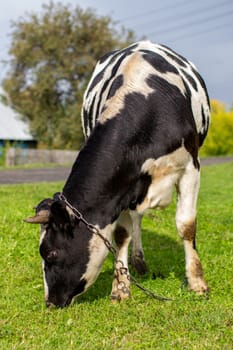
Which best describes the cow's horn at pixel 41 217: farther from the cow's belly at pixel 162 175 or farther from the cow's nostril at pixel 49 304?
the cow's belly at pixel 162 175

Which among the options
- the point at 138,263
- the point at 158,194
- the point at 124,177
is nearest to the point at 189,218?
the point at 158,194

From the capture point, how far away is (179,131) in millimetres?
5184

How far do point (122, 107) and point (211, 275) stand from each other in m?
2.11

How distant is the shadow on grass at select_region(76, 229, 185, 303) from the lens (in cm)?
568

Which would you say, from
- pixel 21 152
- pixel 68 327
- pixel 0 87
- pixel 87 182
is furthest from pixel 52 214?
pixel 0 87

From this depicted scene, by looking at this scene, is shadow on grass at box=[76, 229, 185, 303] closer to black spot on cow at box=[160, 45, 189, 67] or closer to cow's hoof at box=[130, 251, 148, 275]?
cow's hoof at box=[130, 251, 148, 275]

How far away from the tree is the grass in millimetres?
45644

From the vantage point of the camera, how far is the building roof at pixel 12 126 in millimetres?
48931

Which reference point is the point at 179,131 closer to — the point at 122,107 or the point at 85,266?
the point at 122,107

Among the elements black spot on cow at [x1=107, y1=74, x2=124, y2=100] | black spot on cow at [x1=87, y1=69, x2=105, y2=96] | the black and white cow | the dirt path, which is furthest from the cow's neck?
the dirt path

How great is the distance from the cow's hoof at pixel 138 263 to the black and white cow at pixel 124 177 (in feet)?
2.49

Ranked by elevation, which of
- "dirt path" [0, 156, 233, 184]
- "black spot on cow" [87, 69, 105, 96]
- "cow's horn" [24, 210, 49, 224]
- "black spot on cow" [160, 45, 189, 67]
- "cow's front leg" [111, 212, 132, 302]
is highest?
"black spot on cow" [160, 45, 189, 67]

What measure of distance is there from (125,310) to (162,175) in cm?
121

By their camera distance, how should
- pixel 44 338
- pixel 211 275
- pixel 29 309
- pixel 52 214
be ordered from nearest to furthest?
pixel 44 338 < pixel 52 214 < pixel 29 309 < pixel 211 275
